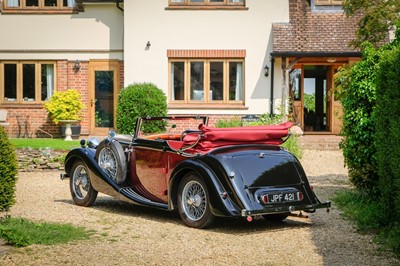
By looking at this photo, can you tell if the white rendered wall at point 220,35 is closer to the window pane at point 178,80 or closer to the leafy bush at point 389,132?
the window pane at point 178,80

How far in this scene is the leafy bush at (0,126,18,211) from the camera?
884cm

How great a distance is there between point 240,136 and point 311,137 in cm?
1260

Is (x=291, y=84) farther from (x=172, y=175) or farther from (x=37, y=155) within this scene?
(x=172, y=175)

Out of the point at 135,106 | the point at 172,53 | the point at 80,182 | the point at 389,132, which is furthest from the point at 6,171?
the point at 172,53

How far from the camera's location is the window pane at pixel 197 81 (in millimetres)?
22469

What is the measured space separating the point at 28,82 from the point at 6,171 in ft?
49.5

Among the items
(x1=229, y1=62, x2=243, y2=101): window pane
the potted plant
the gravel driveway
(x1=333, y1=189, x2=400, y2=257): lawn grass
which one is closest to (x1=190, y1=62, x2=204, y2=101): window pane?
(x1=229, y1=62, x2=243, y2=101): window pane

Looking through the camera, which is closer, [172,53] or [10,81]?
[172,53]

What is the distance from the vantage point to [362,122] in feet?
31.6

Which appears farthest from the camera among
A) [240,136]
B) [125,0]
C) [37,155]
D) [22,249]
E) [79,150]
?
[125,0]

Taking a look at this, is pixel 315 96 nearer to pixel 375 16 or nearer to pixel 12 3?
pixel 12 3

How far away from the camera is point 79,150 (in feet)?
33.7

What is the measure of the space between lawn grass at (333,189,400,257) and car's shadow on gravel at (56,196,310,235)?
0.65 m

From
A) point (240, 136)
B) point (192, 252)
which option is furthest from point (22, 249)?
point (240, 136)
